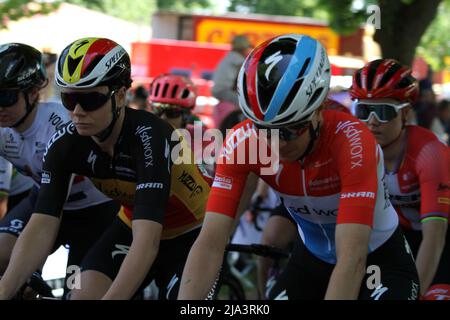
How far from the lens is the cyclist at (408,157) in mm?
4859

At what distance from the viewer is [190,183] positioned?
4.89m

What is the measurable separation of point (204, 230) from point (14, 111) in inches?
83.6

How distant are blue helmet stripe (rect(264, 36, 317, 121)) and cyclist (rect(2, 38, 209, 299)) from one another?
0.87 meters

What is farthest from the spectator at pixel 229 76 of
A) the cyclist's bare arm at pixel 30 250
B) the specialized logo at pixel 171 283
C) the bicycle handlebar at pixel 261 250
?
the cyclist's bare arm at pixel 30 250

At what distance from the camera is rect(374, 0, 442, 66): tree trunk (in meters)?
9.95

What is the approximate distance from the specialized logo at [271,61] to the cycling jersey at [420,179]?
67.4 inches

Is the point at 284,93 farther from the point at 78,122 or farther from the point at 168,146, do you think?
the point at 78,122

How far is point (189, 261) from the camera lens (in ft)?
12.3

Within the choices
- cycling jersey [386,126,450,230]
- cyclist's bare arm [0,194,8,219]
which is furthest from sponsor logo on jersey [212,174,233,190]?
cyclist's bare arm [0,194,8,219]

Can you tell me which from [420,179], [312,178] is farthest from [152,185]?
[420,179]

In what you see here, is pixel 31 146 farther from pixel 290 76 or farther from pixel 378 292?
pixel 378 292

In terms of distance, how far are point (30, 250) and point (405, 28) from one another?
6.94 meters

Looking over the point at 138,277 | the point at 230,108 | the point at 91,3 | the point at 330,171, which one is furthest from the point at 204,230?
the point at 91,3

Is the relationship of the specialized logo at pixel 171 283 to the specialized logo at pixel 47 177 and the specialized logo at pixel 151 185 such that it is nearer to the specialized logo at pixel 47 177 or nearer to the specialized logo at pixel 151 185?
the specialized logo at pixel 151 185
